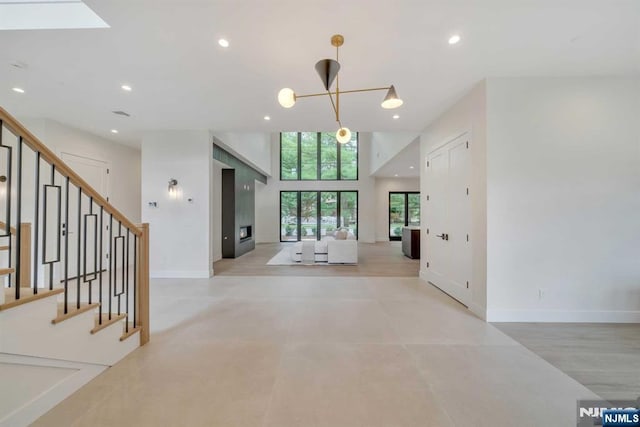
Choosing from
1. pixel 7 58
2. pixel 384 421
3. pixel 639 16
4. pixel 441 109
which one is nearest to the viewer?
pixel 384 421

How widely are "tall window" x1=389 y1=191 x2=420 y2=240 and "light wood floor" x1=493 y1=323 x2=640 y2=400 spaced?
346 inches

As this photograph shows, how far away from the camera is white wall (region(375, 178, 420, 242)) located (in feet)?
38.9

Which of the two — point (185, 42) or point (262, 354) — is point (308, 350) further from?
point (185, 42)

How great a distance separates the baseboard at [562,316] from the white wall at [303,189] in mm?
→ 8384

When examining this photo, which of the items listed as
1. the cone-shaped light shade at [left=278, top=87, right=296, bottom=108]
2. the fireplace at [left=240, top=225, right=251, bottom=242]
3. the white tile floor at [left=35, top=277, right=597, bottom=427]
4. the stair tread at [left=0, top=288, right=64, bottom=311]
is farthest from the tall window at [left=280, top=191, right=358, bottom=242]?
the stair tread at [left=0, top=288, right=64, bottom=311]

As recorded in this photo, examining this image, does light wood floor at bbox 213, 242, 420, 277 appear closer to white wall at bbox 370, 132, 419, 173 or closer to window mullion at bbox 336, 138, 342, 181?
white wall at bbox 370, 132, 419, 173

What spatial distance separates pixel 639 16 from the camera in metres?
2.25

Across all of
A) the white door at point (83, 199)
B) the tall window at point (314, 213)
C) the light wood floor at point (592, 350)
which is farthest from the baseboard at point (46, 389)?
the tall window at point (314, 213)

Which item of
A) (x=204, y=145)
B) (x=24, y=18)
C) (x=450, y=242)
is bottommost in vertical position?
(x=450, y=242)

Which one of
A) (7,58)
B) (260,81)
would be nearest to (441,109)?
(260,81)

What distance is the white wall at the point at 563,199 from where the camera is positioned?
10.4 feet

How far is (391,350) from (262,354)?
4.15 ft

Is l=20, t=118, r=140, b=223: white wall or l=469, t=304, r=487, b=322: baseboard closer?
l=469, t=304, r=487, b=322: baseboard

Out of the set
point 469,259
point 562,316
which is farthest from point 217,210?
point 562,316
